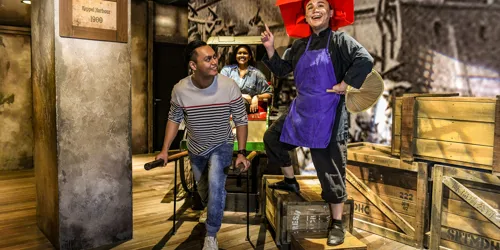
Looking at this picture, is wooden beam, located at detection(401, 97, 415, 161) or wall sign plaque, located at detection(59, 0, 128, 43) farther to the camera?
wooden beam, located at detection(401, 97, 415, 161)

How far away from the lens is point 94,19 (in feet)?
11.5

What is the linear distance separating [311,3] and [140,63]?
6535 millimetres

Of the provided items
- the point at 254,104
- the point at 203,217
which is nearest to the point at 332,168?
the point at 203,217

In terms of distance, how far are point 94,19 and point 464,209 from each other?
3599 millimetres

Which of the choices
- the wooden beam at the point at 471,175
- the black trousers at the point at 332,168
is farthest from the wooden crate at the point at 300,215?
the wooden beam at the point at 471,175

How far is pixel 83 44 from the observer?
3.48 metres

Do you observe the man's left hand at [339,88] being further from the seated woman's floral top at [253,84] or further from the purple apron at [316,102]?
the seated woman's floral top at [253,84]

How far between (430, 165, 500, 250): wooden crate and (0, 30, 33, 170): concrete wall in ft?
22.4

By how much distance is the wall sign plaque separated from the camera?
336cm

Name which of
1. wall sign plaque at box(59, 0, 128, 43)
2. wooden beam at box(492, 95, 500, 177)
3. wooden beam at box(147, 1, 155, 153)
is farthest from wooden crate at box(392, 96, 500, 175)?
wooden beam at box(147, 1, 155, 153)

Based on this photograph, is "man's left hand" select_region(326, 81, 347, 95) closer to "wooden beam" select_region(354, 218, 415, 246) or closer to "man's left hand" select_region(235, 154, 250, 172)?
"man's left hand" select_region(235, 154, 250, 172)

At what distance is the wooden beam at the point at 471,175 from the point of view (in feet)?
10.9

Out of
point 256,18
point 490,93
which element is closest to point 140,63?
point 256,18

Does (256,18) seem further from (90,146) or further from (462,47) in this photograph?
(90,146)
